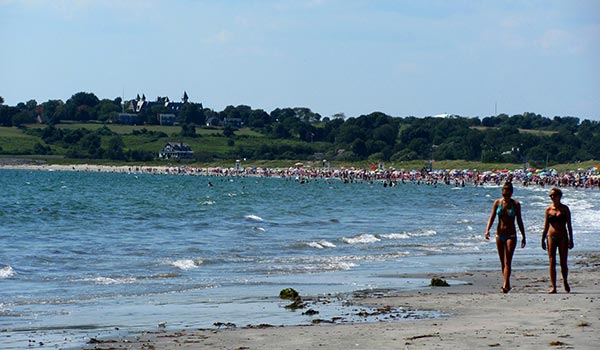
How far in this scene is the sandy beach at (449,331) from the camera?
10.2 m

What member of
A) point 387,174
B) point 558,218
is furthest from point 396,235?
point 387,174

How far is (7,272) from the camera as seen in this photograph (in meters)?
19.5

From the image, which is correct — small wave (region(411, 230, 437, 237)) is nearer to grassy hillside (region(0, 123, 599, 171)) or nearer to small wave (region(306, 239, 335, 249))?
small wave (region(306, 239, 335, 249))

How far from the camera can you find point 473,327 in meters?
11.1

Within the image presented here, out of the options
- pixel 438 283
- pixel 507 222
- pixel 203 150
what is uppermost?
pixel 507 222

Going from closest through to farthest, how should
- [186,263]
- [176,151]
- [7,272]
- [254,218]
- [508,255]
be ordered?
[508,255] < [7,272] < [186,263] < [254,218] < [176,151]

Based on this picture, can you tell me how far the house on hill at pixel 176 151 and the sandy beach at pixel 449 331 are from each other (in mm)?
167748

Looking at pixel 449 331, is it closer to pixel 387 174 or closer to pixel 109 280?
pixel 109 280

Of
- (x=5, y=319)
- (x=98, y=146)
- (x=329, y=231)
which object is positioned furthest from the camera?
(x=98, y=146)

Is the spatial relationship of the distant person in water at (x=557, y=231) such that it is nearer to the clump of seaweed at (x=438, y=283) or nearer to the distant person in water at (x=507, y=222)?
the distant person in water at (x=507, y=222)

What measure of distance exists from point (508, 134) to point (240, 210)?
152 m

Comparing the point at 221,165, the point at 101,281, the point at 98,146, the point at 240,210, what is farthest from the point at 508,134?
the point at 101,281

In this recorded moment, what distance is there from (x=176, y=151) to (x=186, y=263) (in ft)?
528

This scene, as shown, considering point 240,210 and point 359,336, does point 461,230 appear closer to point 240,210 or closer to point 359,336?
point 240,210
